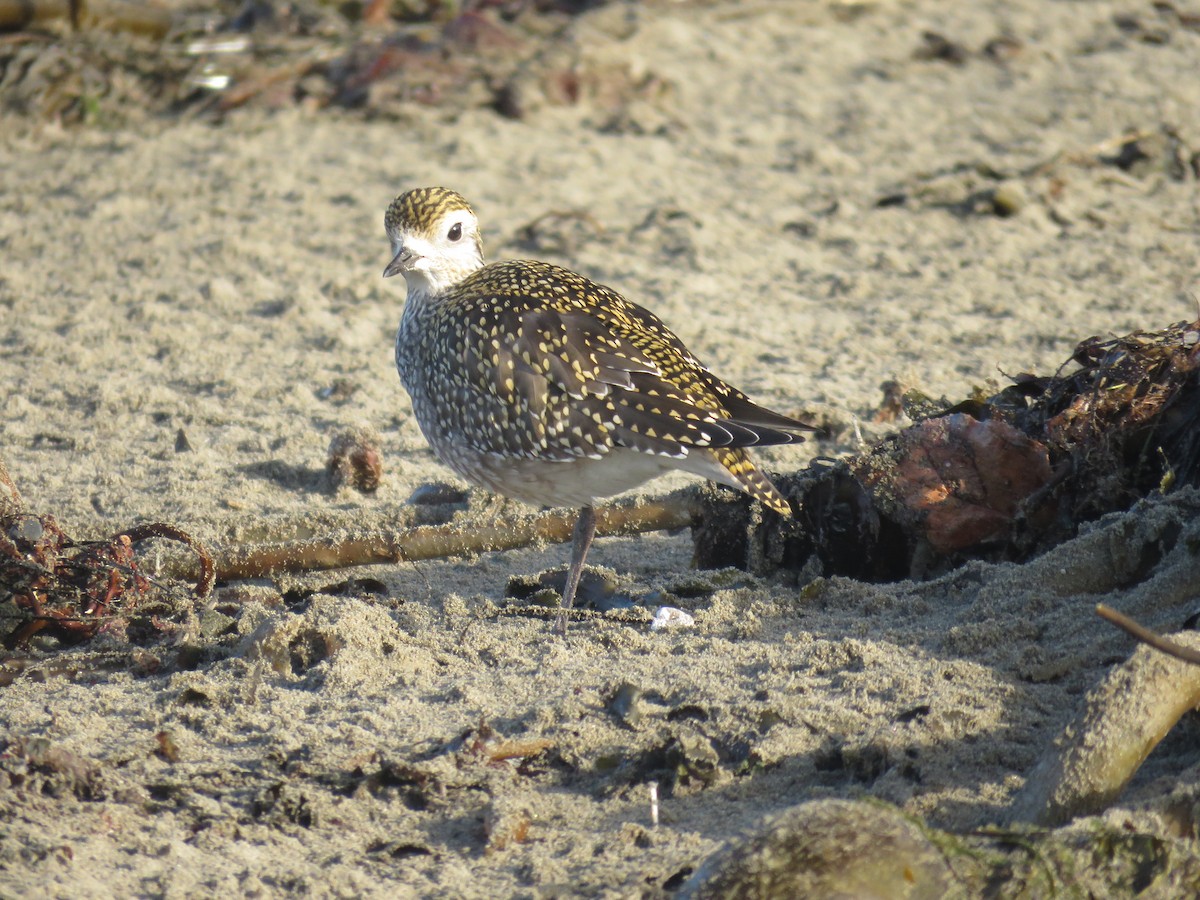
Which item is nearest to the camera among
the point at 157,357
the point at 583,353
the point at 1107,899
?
the point at 1107,899

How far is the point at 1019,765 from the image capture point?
3457 mm

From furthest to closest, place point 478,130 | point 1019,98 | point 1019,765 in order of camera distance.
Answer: point 1019,98 → point 478,130 → point 1019,765

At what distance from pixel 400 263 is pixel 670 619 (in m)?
1.83

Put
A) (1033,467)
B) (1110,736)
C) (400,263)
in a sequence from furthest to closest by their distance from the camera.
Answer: (400,263), (1033,467), (1110,736)

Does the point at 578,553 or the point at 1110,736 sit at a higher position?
the point at 1110,736

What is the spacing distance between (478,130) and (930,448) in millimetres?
5129

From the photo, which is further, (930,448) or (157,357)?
(157,357)

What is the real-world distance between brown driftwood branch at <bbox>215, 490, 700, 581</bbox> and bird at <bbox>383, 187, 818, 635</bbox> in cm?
21

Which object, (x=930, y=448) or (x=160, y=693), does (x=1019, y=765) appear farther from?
(x=160, y=693)

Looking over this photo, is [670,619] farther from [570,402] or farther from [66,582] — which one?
[66,582]

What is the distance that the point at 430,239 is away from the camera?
18.1 feet

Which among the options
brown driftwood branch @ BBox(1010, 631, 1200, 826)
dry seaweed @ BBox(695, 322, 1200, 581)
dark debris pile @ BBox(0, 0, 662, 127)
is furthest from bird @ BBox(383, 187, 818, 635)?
dark debris pile @ BBox(0, 0, 662, 127)

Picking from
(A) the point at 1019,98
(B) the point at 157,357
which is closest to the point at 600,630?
(B) the point at 157,357

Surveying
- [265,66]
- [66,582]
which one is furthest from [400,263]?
[265,66]
